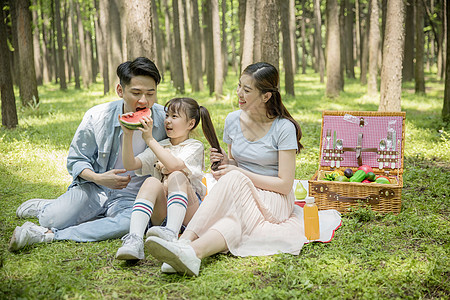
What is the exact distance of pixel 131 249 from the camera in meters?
3.26

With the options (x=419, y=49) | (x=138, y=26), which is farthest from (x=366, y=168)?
(x=419, y=49)

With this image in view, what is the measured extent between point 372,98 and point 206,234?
12.1 metres

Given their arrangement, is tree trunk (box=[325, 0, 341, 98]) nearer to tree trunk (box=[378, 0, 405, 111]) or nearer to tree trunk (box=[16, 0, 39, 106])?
tree trunk (box=[378, 0, 405, 111])

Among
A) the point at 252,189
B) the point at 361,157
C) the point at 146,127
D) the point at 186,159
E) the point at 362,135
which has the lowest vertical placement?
the point at 361,157

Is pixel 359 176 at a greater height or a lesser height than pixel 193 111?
lesser

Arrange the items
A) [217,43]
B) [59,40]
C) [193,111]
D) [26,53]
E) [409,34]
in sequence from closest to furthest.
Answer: [193,111] < [26,53] < [217,43] < [409,34] < [59,40]

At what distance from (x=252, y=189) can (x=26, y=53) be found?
9.52 meters

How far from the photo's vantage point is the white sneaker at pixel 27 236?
3.54 metres

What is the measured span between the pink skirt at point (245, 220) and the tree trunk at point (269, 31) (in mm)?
4643

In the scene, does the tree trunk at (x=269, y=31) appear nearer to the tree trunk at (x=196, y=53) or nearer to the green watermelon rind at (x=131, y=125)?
the green watermelon rind at (x=131, y=125)

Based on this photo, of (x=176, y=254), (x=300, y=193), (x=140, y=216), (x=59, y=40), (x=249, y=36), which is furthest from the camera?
(x=59, y=40)

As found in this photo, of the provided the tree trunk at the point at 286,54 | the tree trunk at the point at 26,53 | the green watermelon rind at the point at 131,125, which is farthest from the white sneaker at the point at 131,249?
the tree trunk at the point at 286,54

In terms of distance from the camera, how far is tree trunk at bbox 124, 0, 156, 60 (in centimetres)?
678

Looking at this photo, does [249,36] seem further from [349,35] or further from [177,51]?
[349,35]
